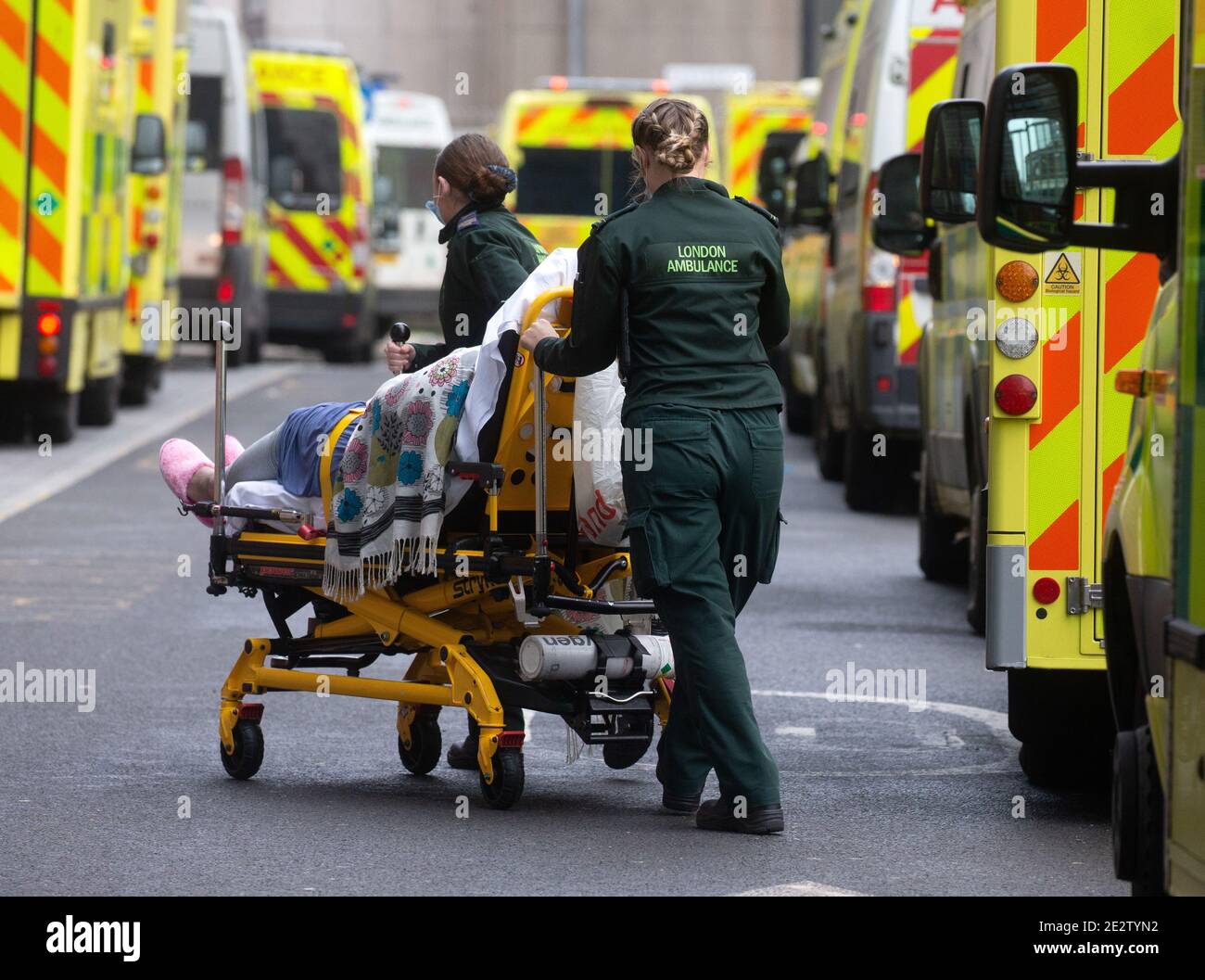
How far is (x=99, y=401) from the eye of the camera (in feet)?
62.5

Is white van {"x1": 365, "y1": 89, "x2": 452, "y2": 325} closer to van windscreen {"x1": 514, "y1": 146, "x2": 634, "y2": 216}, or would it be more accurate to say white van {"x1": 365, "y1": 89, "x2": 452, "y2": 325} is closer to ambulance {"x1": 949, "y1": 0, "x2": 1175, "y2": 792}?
van windscreen {"x1": 514, "y1": 146, "x2": 634, "y2": 216}

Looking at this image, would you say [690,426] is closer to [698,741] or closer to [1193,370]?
[698,741]

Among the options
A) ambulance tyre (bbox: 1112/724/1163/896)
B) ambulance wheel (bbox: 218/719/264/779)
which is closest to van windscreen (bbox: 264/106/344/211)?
ambulance wheel (bbox: 218/719/264/779)

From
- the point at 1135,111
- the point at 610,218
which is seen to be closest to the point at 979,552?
the point at 1135,111

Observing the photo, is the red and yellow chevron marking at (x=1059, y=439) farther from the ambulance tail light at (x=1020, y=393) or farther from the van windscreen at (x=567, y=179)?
the van windscreen at (x=567, y=179)

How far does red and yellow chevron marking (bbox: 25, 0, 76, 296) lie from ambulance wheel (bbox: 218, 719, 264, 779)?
9.13 m

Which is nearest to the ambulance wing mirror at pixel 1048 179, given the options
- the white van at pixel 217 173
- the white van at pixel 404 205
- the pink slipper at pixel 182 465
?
the pink slipper at pixel 182 465

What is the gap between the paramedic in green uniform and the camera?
23.5 feet

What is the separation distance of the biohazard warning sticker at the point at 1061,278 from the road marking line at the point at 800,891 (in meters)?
1.76

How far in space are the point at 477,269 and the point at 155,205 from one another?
1385 cm

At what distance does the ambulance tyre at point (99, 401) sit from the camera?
744 inches

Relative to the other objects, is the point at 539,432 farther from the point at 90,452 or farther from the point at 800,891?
the point at 90,452

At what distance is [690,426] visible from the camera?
6285 mm

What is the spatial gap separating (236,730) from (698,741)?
4.24ft
